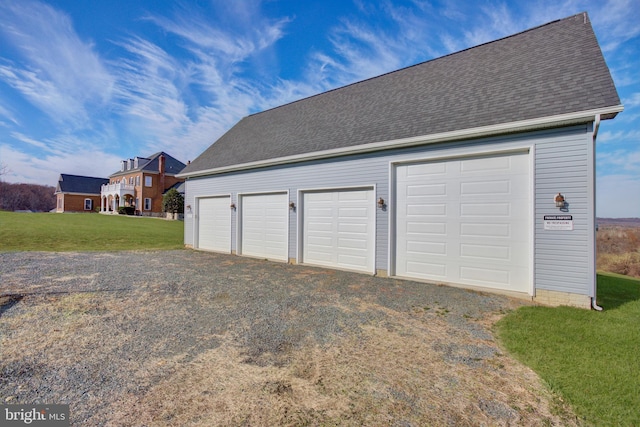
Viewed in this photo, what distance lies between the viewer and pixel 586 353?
Answer: 328 centimetres

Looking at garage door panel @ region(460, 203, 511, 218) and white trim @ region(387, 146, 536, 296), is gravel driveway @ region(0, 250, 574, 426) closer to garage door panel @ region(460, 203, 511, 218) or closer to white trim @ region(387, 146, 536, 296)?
white trim @ region(387, 146, 536, 296)

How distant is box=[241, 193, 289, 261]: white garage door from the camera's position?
9812 mm

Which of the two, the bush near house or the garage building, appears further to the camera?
the bush near house

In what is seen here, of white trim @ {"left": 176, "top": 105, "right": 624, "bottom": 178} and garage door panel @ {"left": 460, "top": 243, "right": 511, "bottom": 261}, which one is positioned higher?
white trim @ {"left": 176, "top": 105, "right": 624, "bottom": 178}

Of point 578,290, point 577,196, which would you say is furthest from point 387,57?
point 578,290

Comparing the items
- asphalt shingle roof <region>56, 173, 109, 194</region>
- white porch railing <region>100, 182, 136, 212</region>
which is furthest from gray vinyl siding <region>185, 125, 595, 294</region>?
asphalt shingle roof <region>56, 173, 109, 194</region>

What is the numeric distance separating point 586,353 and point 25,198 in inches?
3325

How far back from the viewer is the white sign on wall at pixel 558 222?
5.25 metres

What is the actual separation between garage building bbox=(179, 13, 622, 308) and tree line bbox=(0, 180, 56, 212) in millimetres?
72715

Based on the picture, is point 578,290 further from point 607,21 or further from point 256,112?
point 256,112

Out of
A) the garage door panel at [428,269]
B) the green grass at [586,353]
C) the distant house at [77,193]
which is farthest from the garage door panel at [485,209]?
the distant house at [77,193]

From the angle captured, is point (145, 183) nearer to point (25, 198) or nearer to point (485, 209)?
point (485, 209)

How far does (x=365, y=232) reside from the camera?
7969 mm

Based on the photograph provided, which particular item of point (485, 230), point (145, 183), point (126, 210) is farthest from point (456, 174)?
point (126, 210)
